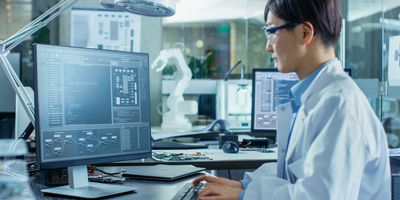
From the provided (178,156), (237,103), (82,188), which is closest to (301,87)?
(82,188)

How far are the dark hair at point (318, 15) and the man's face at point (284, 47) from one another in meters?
0.03

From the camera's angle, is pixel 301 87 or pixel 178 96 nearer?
pixel 301 87

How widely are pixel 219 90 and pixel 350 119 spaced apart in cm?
243

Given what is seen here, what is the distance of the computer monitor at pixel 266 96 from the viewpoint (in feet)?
8.00

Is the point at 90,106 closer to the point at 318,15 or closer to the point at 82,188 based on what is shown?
the point at 82,188

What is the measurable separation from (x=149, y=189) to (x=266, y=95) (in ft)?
3.97

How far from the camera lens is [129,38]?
3.97 meters

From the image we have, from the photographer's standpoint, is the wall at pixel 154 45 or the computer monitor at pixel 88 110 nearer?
the computer monitor at pixel 88 110

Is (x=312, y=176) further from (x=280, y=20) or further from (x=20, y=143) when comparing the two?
(x=20, y=143)

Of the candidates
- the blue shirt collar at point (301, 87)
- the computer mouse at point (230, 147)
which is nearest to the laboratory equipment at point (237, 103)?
the computer mouse at point (230, 147)

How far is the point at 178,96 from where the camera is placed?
11.4 feet

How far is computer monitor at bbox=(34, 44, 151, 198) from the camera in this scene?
1195mm

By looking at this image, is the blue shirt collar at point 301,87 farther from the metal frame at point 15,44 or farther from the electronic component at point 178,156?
the metal frame at point 15,44

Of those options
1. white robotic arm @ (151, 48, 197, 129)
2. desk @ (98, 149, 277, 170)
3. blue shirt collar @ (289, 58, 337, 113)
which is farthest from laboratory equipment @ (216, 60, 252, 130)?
blue shirt collar @ (289, 58, 337, 113)
